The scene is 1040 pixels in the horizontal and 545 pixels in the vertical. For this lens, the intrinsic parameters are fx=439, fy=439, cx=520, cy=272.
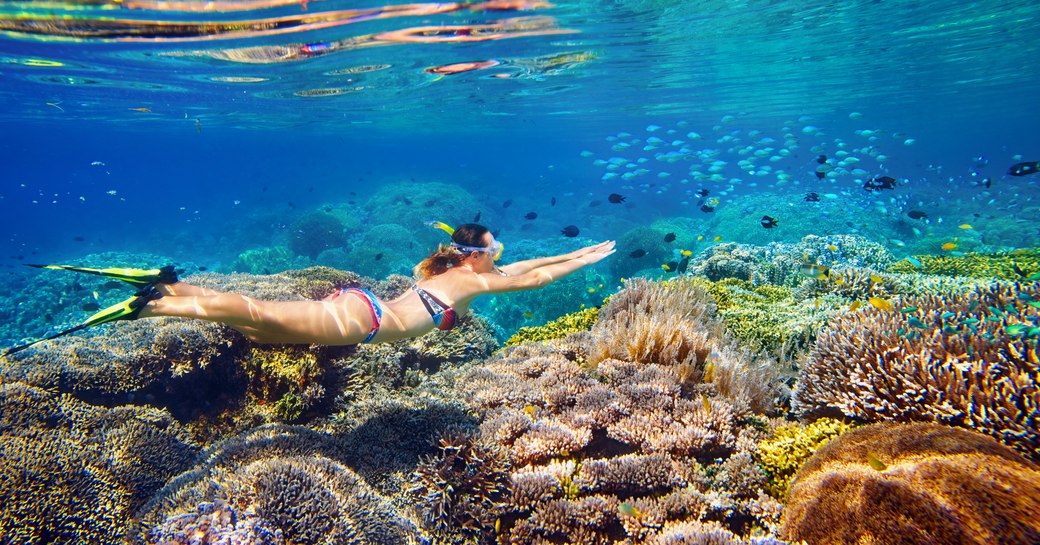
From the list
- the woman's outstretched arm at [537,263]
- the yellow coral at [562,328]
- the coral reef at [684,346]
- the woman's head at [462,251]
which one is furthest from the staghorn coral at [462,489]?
the yellow coral at [562,328]

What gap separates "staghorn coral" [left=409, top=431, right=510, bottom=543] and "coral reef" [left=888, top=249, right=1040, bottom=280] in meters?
10.8

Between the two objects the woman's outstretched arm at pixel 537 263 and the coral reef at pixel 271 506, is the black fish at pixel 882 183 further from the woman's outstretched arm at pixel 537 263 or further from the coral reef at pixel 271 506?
the coral reef at pixel 271 506

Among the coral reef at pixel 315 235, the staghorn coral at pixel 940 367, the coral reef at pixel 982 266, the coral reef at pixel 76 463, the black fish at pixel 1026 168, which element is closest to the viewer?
the staghorn coral at pixel 940 367

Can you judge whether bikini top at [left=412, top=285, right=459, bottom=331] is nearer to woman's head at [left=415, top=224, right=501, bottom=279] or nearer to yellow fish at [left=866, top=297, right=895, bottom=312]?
woman's head at [left=415, top=224, right=501, bottom=279]

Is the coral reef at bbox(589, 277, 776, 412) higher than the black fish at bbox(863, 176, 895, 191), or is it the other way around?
the coral reef at bbox(589, 277, 776, 412)

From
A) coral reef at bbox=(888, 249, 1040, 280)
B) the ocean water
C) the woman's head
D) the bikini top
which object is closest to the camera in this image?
the bikini top

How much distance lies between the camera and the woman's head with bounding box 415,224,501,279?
5.31 metres

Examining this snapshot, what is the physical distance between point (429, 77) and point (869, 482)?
2660cm

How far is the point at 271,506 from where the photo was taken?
2.96 meters

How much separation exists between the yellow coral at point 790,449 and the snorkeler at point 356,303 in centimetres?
270

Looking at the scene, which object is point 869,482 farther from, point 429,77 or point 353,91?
point 353,91

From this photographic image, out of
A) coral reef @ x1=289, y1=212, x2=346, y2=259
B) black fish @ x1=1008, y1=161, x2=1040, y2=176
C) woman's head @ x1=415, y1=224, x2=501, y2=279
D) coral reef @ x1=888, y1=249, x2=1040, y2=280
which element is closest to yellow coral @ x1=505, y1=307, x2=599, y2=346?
woman's head @ x1=415, y1=224, x2=501, y2=279

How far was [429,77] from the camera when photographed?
2503 cm

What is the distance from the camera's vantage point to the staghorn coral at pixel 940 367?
2.98m
